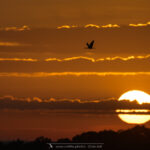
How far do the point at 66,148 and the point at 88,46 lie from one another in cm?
3920

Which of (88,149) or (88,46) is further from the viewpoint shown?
(88,46)

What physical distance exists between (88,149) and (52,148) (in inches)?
430

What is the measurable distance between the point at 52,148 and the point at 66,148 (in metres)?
3.92

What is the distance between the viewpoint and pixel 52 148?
16750 cm

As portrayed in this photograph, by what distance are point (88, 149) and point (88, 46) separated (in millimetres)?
42797

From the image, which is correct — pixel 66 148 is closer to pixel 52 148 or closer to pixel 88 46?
pixel 52 148

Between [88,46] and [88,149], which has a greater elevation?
[88,46]

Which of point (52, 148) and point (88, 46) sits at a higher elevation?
point (88, 46)

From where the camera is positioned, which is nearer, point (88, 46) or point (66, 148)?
point (66, 148)

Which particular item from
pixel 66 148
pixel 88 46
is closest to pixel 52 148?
pixel 66 148

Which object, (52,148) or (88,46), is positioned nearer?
(52,148)

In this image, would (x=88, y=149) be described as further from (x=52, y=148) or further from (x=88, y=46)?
(x=88, y=46)

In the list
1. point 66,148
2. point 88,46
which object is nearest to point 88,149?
point 66,148

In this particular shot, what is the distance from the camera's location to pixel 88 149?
160125 mm
